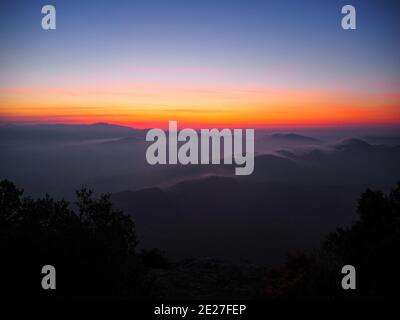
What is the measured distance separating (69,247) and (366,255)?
922cm

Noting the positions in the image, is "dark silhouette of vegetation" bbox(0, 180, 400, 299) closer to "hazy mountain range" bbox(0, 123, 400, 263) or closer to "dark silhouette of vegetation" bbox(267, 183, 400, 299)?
"dark silhouette of vegetation" bbox(267, 183, 400, 299)

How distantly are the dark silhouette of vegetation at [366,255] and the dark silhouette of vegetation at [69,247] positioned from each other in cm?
648

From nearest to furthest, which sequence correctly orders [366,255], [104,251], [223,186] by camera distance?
[104,251], [366,255], [223,186]

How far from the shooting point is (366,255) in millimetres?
11297

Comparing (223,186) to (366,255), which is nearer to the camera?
(366,255)

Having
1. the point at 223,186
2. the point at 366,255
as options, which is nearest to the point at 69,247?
the point at 366,255

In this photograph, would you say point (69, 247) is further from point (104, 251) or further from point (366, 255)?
point (366, 255)

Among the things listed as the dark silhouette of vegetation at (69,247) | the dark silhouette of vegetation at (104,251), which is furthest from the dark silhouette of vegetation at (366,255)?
the dark silhouette of vegetation at (69,247)

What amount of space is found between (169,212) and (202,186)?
13841mm

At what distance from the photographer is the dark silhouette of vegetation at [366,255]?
9586 mm

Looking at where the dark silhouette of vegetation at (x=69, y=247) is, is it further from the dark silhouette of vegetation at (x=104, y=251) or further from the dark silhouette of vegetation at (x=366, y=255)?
the dark silhouette of vegetation at (x=366, y=255)
